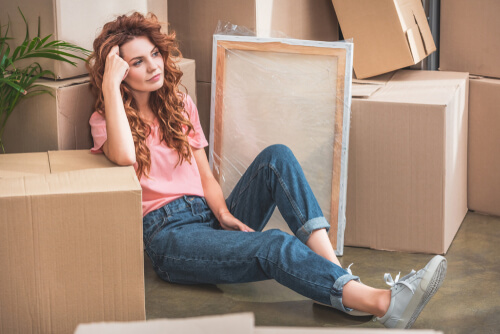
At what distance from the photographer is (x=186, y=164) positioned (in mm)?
1951

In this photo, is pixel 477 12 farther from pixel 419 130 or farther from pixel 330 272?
pixel 330 272

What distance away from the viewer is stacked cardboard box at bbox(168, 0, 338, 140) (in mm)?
2195

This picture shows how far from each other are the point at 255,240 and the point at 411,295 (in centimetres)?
40

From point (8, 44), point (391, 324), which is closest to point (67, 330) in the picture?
point (391, 324)

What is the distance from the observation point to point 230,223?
1.90 metres

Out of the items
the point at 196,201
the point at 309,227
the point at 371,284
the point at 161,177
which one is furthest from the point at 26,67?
the point at 371,284

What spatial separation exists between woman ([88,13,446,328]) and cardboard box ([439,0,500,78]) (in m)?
0.93

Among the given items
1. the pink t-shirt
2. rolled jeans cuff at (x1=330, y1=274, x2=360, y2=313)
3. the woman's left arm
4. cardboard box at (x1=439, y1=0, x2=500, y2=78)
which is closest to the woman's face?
the pink t-shirt

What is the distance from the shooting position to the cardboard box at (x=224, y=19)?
2.19 metres

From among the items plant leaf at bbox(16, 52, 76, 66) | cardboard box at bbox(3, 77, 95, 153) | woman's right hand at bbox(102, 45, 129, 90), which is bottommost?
cardboard box at bbox(3, 77, 95, 153)

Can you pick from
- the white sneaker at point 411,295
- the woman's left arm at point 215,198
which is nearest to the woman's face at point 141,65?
the woman's left arm at point 215,198

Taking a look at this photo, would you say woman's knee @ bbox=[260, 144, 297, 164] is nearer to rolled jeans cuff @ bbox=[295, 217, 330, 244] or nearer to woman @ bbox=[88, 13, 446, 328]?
woman @ bbox=[88, 13, 446, 328]

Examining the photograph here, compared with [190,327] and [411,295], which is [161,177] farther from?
[190,327]

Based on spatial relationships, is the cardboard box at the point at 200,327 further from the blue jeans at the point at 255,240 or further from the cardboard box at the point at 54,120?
the cardboard box at the point at 54,120
